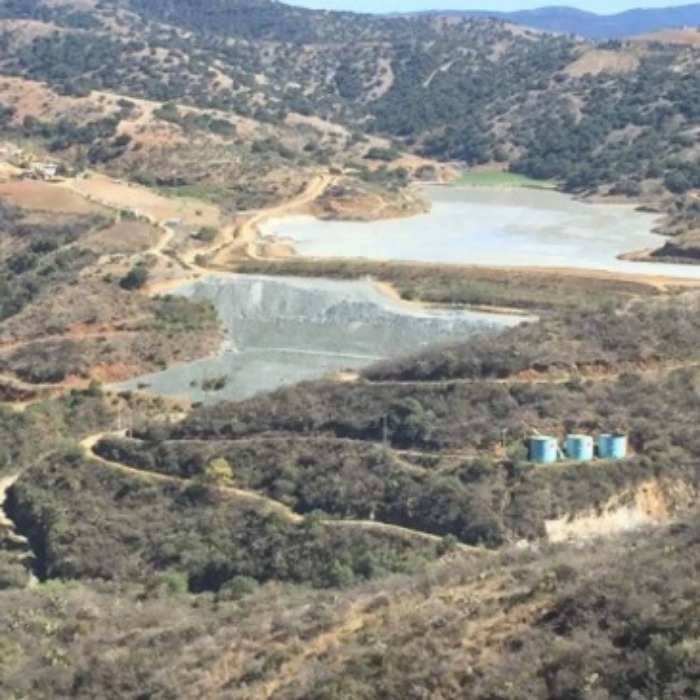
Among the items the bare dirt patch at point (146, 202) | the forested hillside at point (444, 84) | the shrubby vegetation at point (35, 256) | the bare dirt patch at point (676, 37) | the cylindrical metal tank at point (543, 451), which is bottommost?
the shrubby vegetation at point (35, 256)

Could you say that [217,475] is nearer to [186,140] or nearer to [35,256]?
[35,256]

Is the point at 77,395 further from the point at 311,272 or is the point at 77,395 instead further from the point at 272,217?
the point at 272,217

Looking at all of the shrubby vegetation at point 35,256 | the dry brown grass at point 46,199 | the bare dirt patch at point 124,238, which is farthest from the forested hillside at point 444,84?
the bare dirt patch at point 124,238

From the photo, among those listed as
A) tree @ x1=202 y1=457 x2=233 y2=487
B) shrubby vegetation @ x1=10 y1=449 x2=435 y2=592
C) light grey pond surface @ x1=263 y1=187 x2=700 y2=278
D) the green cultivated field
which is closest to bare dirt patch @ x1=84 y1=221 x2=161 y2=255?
light grey pond surface @ x1=263 y1=187 x2=700 y2=278

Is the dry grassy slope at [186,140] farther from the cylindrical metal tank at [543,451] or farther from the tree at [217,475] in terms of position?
the cylindrical metal tank at [543,451]

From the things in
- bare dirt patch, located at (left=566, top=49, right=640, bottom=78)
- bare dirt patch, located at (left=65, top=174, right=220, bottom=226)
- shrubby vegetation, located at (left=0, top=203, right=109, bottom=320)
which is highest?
bare dirt patch, located at (left=566, top=49, right=640, bottom=78)

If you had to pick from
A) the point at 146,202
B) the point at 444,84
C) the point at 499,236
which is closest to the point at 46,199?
the point at 146,202

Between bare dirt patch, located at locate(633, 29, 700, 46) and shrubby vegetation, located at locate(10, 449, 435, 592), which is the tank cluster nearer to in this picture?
shrubby vegetation, located at locate(10, 449, 435, 592)
